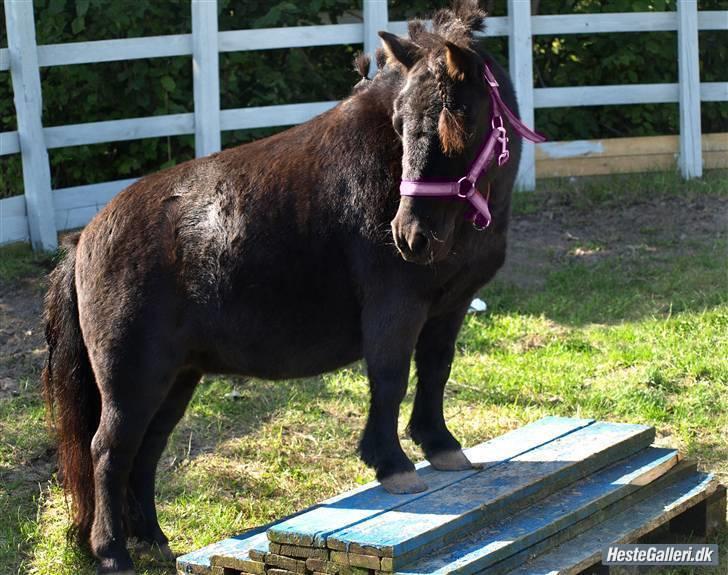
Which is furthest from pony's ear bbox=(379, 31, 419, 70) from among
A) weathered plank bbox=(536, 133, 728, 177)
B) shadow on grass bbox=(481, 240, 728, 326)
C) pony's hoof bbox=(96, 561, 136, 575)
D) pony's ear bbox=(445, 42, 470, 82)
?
weathered plank bbox=(536, 133, 728, 177)

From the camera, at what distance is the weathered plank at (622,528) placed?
407cm

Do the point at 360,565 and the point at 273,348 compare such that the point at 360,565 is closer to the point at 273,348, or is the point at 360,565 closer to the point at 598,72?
the point at 273,348

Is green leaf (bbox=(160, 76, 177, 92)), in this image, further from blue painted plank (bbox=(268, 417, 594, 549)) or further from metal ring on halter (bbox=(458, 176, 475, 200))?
metal ring on halter (bbox=(458, 176, 475, 200))

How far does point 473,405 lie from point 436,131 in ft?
9.37

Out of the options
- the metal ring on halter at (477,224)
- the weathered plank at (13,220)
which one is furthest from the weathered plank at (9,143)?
the metal ring on halter at (477,224)

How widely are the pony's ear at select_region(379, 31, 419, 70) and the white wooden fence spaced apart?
530cm

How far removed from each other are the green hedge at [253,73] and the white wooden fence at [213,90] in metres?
0.47

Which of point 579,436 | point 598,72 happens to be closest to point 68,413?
point 579,436

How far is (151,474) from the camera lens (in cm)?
504

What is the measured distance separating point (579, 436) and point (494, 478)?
68cm

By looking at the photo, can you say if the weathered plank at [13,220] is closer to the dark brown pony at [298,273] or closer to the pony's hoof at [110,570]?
the dark brown pony at [298,273]

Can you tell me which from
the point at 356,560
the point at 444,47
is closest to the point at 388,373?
the point at 356,560

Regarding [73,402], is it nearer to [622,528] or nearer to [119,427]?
[119,427]

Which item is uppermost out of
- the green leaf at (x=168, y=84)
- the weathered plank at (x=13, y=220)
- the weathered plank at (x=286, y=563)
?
the green leaf at (x=168, y=84)
